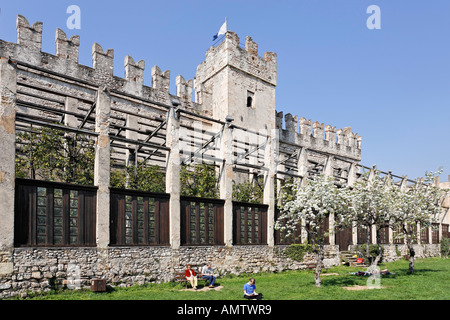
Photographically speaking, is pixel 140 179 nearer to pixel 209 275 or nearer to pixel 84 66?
pixel 209 275

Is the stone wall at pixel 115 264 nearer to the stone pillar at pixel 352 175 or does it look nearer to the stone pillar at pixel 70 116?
the stone pillar at pixel 70 116

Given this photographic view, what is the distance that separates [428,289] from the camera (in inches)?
A: 620

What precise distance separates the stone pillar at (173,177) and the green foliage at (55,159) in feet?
11.4

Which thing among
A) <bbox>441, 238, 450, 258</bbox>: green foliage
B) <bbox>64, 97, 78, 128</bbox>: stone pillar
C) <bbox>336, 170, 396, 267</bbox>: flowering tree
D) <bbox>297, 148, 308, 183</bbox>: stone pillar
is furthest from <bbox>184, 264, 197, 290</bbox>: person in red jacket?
<bbox>441, 238, 450, 258</bbox>: green foliage

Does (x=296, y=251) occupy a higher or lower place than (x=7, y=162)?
lower

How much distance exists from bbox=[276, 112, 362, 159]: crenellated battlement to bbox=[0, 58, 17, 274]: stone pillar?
2202 centimetres

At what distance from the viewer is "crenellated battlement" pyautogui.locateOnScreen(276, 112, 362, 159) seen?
34625 mm

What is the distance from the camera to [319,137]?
37312 mm

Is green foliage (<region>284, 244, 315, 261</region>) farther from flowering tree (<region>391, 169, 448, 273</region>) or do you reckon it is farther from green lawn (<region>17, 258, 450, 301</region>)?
flowering tree (<region>391, 169, 448, 273</region>)

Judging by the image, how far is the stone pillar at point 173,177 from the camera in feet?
61.4

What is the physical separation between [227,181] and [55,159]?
8.20 metres

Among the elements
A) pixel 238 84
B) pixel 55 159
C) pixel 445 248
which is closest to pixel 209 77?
pixel 238 84
